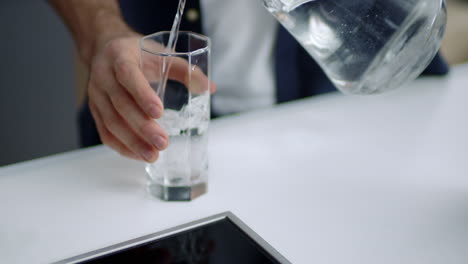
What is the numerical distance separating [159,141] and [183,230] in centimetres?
8

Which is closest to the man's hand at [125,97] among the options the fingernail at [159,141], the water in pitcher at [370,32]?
the fingernail at [159,141]

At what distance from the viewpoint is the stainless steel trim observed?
1.32ft

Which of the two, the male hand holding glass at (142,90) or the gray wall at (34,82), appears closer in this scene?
the male hand holding glass at (142,90)

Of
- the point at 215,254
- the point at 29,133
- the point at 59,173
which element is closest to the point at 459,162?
the point at 215,254

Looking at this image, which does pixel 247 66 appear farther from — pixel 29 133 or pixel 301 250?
pixel 29 133

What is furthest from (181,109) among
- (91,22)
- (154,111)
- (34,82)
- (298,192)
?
(34,82)

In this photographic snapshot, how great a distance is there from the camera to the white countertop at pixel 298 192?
0.43m

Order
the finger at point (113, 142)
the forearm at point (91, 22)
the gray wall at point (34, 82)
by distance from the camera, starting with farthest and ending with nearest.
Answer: the gray wall at point (34, 82) < the forearm at point (91, 22) < the finger at point (113, 142)

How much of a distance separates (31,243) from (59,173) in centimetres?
12

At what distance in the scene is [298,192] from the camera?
0.51 metres

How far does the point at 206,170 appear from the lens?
500 millimetres

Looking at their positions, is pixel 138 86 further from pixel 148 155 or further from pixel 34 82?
pixel 34 82

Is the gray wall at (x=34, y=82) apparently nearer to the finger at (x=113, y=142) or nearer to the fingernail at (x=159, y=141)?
the finger at (x=113, y=142)

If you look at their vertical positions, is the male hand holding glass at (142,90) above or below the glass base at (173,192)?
above
